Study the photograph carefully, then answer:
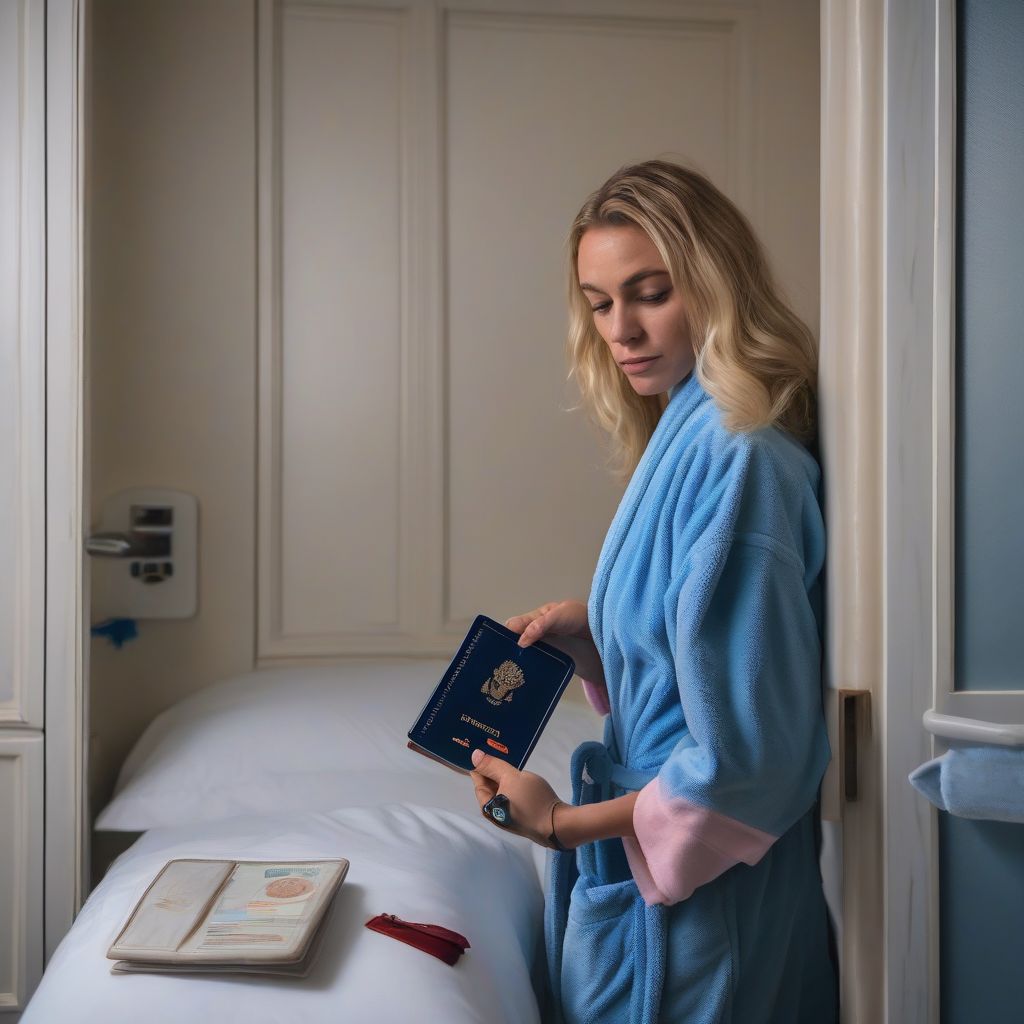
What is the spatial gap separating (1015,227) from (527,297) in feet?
5.93

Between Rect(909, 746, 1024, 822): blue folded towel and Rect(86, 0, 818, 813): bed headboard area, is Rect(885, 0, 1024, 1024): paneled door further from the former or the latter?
Rect(86, 0, 818, 813): bed headboard area

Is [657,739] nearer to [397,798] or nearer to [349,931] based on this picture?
[349,931]

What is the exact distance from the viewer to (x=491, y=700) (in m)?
1.33

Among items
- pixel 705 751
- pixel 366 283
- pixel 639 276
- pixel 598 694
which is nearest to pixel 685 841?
pixel 705 751

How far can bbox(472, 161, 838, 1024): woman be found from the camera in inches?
41.6

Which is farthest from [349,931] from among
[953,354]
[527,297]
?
[527,297]

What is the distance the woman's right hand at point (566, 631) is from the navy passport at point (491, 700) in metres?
0.03

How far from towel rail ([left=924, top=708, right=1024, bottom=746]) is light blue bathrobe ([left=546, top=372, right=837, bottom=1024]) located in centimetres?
12

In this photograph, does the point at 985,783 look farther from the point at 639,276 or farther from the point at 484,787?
the point at 639,276

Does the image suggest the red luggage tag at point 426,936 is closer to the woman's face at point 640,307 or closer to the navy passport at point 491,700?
the navy passport at point 491,700

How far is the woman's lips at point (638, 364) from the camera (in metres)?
1.26

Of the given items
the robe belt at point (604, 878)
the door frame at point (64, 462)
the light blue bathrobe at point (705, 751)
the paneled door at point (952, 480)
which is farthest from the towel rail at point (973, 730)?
the door frame at point (64, 462)

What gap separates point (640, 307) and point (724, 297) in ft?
0.38

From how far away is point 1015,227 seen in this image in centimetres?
104
